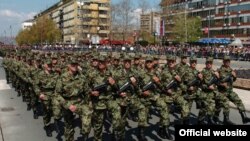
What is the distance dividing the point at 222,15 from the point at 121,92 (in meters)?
86.1

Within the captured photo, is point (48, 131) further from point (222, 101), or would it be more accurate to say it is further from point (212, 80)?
point (222, 101)

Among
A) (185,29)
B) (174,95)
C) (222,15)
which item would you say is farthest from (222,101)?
(222,15)

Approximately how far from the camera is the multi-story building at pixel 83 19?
122562mm

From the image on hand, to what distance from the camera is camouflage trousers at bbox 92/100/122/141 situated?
952 cm

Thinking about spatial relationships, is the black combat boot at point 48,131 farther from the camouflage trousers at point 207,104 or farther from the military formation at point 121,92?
the camouflage trousers at point 207,104

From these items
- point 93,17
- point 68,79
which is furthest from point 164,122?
point 93,17

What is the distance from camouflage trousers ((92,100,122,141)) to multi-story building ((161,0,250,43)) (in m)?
69.6

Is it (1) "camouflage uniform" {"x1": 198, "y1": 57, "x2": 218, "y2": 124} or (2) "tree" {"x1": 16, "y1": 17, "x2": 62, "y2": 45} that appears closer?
(1) "camouflage uniform" {"x1": 198, "y1": 57, "x2": 218, "y2": 124}

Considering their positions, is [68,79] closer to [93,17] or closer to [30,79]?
[30,79]

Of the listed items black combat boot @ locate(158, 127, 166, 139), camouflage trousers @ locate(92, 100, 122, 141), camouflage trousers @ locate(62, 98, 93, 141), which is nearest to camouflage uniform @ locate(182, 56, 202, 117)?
black combat boot @ locate(158, 127, 166, 139)

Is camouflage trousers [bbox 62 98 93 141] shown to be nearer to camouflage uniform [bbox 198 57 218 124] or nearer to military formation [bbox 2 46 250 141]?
military formation [bbox 2 46 250 141]

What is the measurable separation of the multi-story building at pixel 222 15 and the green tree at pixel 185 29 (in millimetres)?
1580

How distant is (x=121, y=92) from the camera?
9812mm

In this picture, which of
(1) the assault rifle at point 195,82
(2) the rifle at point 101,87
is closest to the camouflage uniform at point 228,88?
(1) the assault rifle at point 195,82
